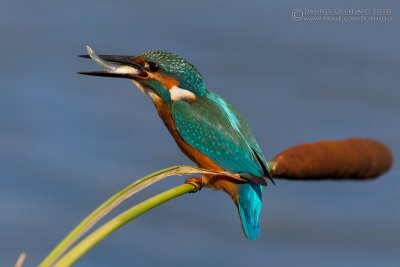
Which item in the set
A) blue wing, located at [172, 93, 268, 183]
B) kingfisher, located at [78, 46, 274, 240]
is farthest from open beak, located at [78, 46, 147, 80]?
blue wing, located at [172, 93, 268, 183]

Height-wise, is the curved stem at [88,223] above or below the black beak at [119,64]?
below

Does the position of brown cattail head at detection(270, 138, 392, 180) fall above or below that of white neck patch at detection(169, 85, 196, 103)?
below

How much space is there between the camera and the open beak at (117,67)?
59.3 inches

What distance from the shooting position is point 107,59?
1565 mm

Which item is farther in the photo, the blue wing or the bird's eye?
the bird's eye

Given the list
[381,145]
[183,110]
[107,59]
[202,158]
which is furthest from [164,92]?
[381,145]

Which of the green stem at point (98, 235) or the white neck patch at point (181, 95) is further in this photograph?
the white neck patch at point (181, 95)

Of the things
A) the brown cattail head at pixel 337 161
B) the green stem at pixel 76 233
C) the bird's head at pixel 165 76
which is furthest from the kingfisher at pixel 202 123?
the green stem at pixel 76 233

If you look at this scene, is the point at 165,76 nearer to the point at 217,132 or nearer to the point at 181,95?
the point at 181,95

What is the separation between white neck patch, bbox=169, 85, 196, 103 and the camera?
6.21 ft

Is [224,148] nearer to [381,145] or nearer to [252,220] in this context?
[252,220]

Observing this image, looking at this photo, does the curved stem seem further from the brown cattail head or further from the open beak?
the open beak

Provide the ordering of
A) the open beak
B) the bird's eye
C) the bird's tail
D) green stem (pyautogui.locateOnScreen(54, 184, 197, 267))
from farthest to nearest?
the bird's eye
the bird's tail
the open beak
green stem (pyautogui.locateOnScreen(54, 184, 197, 267))

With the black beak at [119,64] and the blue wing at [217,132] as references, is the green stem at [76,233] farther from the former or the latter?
the blue wing at [217,132]
